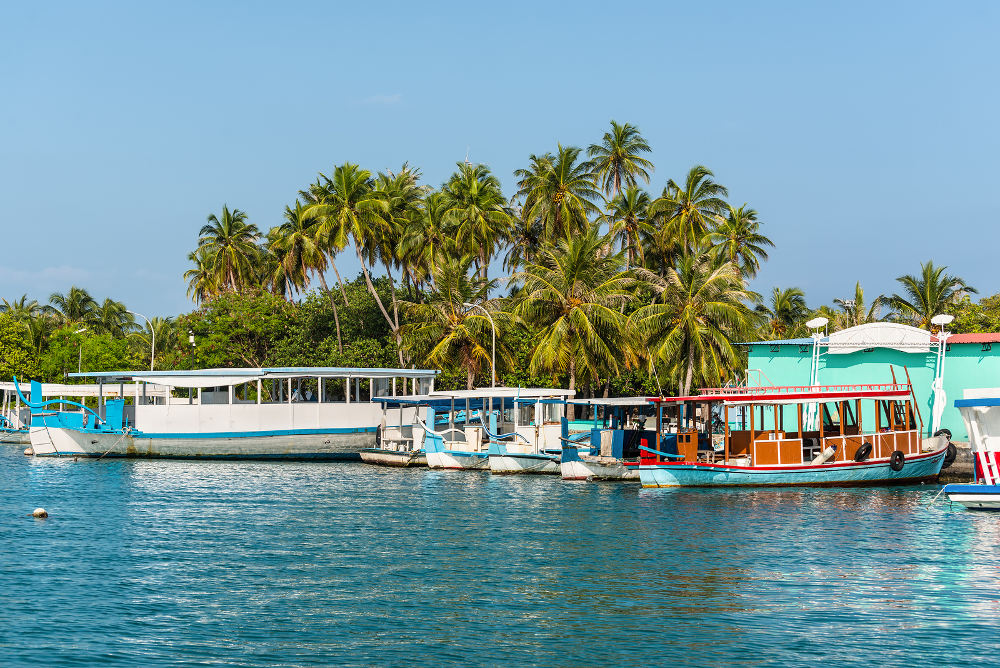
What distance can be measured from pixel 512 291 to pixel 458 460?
1105 inches

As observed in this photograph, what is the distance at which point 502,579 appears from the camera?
2123 cm

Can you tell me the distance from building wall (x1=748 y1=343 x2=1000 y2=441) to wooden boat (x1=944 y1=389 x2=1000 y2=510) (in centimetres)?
1221

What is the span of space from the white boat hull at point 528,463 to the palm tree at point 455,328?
17310 millimetres

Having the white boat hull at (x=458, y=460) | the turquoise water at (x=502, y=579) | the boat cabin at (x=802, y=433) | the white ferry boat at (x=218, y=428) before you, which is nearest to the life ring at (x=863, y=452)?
the boat cabin at (x=802, y=433)

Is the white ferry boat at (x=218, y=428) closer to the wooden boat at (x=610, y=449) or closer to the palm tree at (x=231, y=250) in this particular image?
the wooden boat at (x=610, y=449)

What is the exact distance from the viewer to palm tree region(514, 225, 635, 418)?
54.2 meters

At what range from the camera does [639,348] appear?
57750mm

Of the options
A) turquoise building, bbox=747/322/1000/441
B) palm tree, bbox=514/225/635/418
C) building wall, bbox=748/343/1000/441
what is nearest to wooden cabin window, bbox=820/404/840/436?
turquoise building, bbox=747/322/1000/441

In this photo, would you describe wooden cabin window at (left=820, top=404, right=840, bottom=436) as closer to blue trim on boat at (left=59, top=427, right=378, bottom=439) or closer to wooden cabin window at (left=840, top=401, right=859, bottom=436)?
wooden cabin window at (left=840, top=401, right=859, bottom=436)

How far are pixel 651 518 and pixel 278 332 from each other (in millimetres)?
52551

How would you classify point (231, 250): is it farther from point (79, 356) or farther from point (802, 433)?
point (802, 433)

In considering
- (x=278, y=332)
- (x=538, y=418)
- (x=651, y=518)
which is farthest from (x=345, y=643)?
(x=278, y=332)

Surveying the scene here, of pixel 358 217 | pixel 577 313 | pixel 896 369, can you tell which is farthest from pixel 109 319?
pixel 896 369

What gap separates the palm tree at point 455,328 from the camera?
60.3 m
